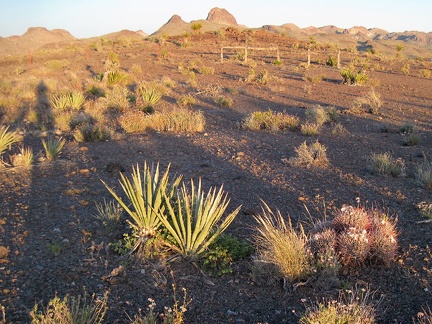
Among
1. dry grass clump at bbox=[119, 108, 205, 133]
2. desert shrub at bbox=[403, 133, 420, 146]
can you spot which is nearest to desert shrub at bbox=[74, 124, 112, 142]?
dry grass clump at bbox=[119, 108, 205, 133]

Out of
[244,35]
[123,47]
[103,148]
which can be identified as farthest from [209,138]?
[244,35]

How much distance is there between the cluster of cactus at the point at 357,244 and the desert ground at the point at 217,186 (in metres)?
0.11

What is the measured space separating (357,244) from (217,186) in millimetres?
3376

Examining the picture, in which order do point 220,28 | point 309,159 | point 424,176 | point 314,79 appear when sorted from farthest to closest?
1. point 220,28
2. point 314,79
3. point 309,159
4. point 424,176

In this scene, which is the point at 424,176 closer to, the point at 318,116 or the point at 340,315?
the point at 340,315

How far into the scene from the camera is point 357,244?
452 centimetres

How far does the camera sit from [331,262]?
14.2 ft

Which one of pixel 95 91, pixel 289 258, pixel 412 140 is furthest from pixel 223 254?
pixel 95 91

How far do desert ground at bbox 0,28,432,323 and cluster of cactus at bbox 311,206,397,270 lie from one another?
11cm

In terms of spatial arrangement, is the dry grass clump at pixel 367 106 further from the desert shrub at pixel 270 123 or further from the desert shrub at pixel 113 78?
the desert shrub at pixel 113 78

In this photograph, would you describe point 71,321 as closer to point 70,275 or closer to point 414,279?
point 70,275

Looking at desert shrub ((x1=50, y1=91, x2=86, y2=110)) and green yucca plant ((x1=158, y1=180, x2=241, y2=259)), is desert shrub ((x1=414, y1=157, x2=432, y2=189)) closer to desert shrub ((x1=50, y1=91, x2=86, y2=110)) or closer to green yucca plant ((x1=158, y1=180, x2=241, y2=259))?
green yucca plant ((x1=158, y1=180, x2=241, y2=259))

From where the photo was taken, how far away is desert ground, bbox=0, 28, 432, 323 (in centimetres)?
411

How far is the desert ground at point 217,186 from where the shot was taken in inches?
162
